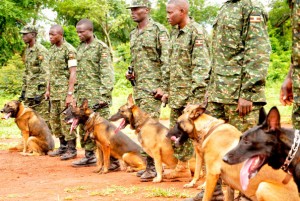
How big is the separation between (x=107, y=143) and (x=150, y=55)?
6.56ft

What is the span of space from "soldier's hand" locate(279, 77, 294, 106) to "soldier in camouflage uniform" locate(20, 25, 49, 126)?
30.2ft

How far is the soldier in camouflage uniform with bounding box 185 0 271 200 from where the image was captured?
5672 millimetres

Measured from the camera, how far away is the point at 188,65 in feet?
24.8

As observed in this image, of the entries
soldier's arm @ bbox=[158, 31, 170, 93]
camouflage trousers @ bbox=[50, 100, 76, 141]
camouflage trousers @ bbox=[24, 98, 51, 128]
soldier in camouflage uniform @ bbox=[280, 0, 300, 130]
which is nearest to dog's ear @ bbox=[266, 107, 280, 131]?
soldier in camouflage uniform @ bbox=[280, 0, 300, 130]

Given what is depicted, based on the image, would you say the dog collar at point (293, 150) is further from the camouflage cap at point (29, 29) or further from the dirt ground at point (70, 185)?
the camouflage cap at point (29, 29)

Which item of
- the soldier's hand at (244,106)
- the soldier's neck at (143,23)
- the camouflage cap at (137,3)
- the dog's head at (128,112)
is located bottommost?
the dog's head at (128,112)

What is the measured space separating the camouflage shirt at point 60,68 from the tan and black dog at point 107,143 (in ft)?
5.58

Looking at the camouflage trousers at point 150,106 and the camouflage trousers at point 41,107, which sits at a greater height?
the camouflage trousers at point 150,106

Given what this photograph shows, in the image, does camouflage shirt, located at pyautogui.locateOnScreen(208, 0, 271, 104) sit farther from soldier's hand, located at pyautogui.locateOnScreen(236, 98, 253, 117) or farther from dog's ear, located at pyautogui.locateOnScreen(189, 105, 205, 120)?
dog's ear, located at pyautogui.locateOnScreen(189, 105, 205, 120)

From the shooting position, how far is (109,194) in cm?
742

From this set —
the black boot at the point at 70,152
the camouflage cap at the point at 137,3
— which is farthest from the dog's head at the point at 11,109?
the camouflage cap at the point at 137,3

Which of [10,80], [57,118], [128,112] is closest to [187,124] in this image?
[128,112]

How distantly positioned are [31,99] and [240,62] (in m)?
8.56

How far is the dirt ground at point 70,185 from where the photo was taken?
726 cm
